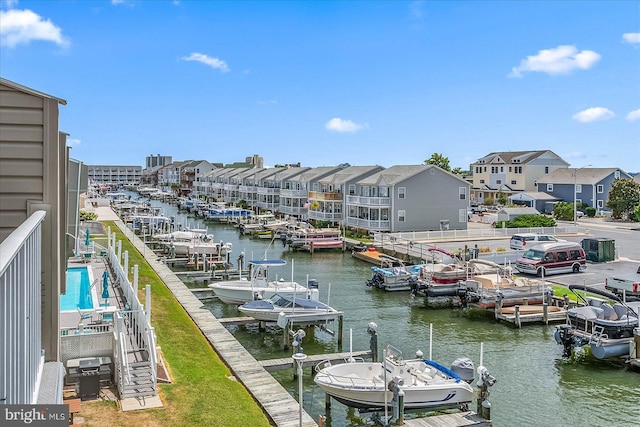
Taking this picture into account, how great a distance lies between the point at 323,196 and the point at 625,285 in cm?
4190

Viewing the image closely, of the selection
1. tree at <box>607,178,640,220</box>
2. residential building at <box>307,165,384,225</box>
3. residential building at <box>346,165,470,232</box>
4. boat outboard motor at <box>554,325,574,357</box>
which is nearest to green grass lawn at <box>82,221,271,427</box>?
boat outboard motor at <box>554,325,574,357</box>

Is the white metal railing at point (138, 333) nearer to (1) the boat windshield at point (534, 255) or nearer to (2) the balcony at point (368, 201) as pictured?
(1) the boat windshield at point (534, 255)

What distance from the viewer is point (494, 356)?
2331 cm

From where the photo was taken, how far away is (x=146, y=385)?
15.4 m

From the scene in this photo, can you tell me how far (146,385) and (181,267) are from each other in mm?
29709

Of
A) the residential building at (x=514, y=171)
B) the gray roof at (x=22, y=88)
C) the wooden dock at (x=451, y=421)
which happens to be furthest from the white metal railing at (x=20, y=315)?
the residential building at (x=514, y=171)

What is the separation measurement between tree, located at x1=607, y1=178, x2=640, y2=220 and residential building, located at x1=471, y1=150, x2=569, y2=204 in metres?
16.2

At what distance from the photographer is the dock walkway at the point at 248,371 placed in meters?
15.3

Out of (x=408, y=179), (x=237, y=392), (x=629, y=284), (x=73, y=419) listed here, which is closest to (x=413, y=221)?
(x=408, y=179)

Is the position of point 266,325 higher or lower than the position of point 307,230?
lower

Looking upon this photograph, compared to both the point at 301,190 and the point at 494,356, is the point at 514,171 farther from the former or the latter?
the point at 494,356

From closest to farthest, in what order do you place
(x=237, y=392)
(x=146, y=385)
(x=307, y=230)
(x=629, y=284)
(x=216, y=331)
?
(x=146, y=385)
(x=237, y=392)
(x=216, y=331)
(x=629, y=284)
(x=307, y=230)

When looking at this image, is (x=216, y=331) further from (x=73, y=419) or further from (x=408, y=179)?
(x=408, y=179)

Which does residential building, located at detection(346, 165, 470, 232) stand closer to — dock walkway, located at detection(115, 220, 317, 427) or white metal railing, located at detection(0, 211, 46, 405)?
dock walkway, located at detection(115, 220, 317, 427)
